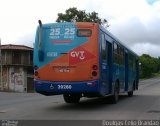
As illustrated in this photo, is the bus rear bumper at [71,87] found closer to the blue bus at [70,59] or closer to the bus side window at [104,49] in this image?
the blue bus at [70,59]

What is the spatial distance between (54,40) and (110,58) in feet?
10.4

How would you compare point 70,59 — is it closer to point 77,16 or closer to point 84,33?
point 84,33

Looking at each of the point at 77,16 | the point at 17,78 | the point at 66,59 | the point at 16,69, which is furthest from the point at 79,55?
the point at 77,16

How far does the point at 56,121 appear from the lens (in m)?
13.1

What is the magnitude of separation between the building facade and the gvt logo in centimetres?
4009

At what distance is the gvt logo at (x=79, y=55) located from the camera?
54.2 feet

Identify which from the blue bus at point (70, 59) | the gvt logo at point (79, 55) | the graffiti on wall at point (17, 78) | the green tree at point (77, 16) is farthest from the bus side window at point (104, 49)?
the green tree at point (77, 16)

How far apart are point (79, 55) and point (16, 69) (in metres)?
42.0

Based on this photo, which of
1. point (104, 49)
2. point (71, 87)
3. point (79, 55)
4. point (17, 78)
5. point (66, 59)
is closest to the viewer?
point (71, 87)

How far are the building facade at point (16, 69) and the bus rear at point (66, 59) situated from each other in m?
39.6

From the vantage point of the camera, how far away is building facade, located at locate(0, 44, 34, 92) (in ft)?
186

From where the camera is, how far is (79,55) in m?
16.6

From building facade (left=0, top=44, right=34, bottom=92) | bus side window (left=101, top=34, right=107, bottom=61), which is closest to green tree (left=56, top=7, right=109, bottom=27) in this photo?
building facade (left=0, top=44, right=34, bottom=92)

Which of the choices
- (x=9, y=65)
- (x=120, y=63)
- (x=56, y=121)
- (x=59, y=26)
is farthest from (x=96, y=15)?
(x=56, y=121)
